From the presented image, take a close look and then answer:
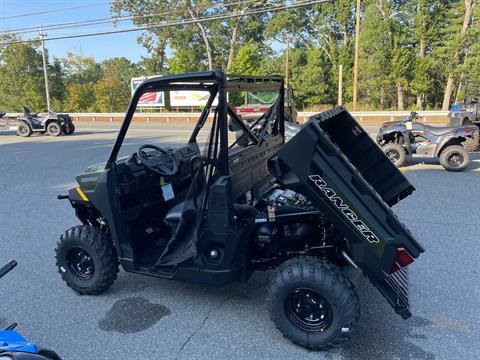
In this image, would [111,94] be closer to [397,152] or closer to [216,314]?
[397,152]

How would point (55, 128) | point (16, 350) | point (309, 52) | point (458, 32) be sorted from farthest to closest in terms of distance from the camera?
point (309, 52) → point (458, 32) → point (55, 128) → point (16, 350)

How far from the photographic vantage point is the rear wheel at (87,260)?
3.32 metres

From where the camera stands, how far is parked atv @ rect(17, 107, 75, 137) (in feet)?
56.3

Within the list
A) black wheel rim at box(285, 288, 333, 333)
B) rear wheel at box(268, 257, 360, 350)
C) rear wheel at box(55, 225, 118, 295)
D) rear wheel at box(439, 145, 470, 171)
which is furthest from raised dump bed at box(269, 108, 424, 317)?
rear wheel at box(439, 145, 470, 171)

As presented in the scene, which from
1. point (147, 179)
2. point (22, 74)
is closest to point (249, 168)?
point (147, 179)

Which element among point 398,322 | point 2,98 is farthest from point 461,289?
point 2,98

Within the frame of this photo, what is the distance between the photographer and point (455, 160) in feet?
26.3

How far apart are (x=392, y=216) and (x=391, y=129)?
21.4 ft

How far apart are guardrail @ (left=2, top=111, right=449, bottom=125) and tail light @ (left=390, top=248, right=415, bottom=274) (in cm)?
1884

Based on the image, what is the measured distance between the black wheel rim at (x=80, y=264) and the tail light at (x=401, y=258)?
249cm

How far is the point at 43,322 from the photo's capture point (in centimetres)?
310

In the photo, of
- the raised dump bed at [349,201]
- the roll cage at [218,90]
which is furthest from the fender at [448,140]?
the raised dump bed at [349,201]

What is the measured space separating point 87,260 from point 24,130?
16.6 meters

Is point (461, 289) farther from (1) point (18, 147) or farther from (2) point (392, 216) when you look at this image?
(1) point (18, 147)
